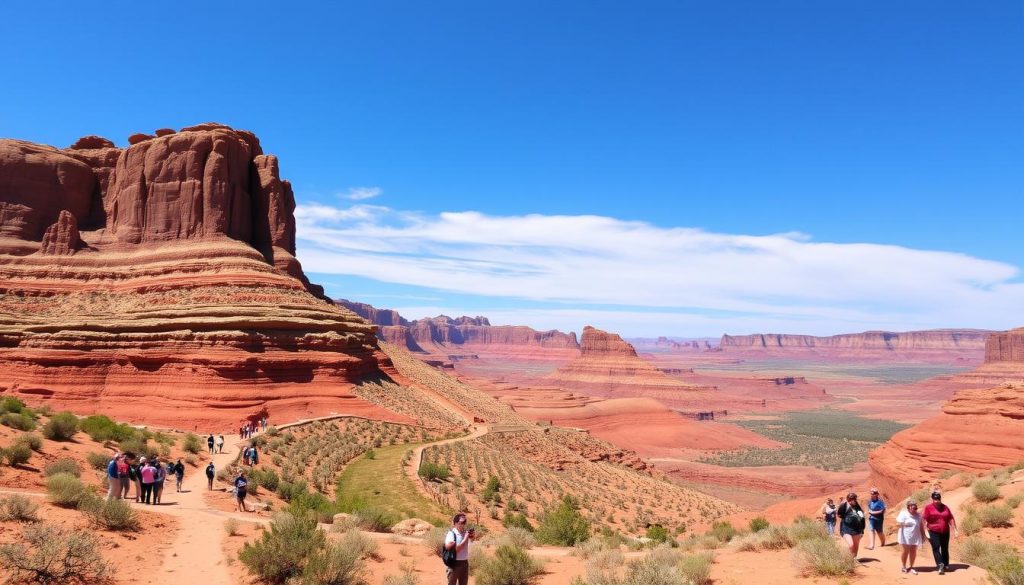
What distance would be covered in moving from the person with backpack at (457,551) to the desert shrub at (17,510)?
873 centimetres

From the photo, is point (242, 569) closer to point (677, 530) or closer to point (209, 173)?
point (677, 530)

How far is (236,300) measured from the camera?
140ft

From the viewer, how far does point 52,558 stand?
9031mm

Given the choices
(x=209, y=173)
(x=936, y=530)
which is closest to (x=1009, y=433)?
(x=936, y=530)

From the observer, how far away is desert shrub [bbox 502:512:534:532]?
825 inches

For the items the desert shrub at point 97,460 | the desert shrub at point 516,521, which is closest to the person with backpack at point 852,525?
the desert shrub at point 516,521

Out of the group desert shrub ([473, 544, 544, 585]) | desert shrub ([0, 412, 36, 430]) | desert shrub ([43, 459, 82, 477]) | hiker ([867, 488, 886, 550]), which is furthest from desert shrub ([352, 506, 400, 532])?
desert shrub ([0, 412, 36, 430])

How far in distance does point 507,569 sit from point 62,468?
46.4ft

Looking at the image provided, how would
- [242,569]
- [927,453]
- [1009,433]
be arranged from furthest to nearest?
[927,453] < [1009,433] < [242,569]

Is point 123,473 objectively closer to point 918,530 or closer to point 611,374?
point 918,530

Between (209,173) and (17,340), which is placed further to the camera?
(209,173)

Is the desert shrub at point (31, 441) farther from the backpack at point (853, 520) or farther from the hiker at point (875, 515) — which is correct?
the hiker at point (875, 515)

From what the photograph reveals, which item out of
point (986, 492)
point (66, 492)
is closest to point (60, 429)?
point (66, 492)

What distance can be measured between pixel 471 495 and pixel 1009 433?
31592 mm
